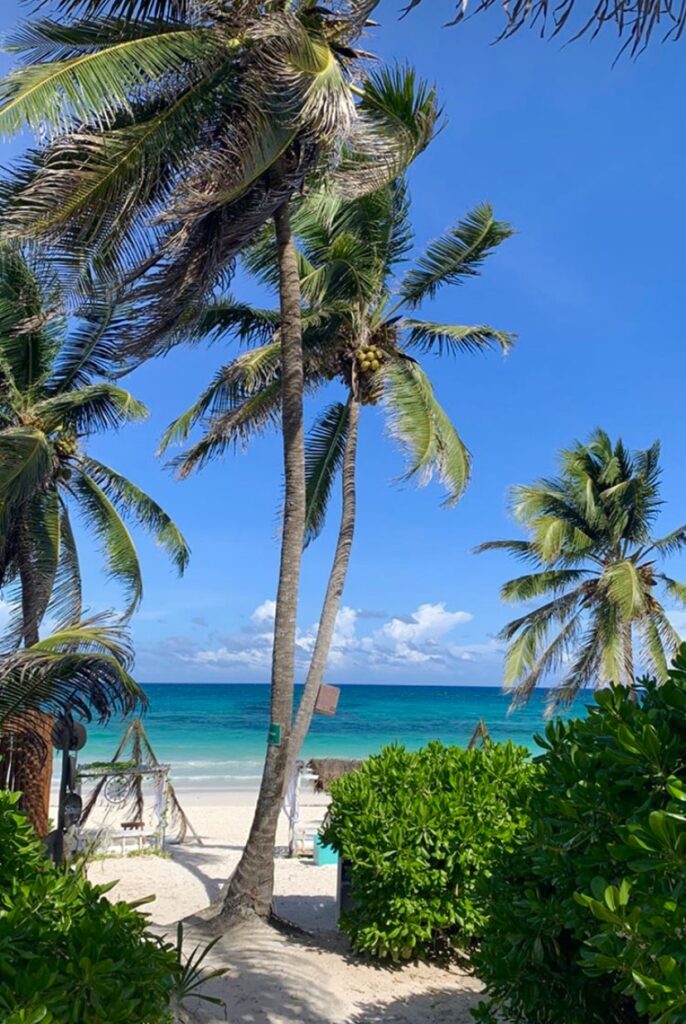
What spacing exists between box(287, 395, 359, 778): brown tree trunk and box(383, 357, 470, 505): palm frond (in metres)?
0.73

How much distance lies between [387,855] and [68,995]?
433cm

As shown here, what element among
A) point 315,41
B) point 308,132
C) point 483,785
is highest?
point 315,41

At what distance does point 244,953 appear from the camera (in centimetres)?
687

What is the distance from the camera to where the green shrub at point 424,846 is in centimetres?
643

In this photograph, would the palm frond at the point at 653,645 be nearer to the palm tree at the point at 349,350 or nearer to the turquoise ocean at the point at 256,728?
the palm tree at the point at 349,350

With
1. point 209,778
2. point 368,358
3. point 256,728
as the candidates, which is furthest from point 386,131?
point 256,728

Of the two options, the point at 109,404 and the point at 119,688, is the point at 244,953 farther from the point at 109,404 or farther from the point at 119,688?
the point at 109,404

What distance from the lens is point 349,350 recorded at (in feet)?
36.5

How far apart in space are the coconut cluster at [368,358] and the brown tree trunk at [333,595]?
46cm

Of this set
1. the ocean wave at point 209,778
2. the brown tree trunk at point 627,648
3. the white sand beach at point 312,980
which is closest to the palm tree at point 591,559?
the brown tree trunk at point 627,648

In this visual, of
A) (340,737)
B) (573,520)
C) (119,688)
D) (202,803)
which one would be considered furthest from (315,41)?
(340,737)

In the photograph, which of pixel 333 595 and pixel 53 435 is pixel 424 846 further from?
pixel 53 435

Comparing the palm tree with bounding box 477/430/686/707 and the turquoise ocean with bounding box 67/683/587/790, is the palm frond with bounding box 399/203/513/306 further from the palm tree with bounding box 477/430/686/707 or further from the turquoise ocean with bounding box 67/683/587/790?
the turquoise ocean with bounding box 67/683/587/790

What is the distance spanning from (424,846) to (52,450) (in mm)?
7719
